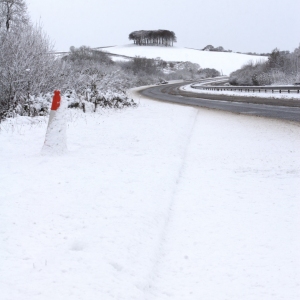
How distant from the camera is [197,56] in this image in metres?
134

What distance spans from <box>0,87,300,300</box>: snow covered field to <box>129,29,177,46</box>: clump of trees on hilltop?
150 metres

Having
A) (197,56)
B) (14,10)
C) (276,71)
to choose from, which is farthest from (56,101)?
(197,56)

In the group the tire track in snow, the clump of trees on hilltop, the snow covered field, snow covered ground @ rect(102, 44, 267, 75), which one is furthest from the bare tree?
the clump of trees on hilltop

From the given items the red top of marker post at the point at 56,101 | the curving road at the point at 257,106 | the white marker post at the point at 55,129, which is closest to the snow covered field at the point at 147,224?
the white marker post at the point at 55,129

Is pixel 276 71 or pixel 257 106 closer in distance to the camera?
pixel 257 106

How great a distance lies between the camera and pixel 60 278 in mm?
2725

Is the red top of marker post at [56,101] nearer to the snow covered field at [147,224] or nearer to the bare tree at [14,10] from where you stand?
the snow covered field at [147,224]

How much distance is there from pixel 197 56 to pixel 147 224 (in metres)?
137

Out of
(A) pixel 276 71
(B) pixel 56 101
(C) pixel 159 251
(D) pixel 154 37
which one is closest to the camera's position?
(C) pixel 159 251

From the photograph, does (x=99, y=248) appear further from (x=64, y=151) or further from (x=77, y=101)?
(x=77, y=101)

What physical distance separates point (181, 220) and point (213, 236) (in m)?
0.56

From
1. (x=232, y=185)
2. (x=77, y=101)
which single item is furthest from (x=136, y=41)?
(x=232, y=185)

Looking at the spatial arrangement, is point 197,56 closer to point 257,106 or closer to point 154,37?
point 154,37

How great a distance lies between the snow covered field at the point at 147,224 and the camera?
2.85 m
